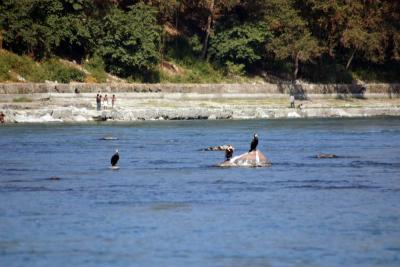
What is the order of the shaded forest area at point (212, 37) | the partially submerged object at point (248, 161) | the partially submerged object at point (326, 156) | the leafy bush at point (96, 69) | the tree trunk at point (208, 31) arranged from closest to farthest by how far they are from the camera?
the partially submerged object at point (248, 161)
the partially submerged object at point (326, 156)
the leafy bush at point (96, 69)
the shaded forest area at point (212, 37)
the tree trunk at point (208, 31)

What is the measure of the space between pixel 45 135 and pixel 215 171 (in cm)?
2286

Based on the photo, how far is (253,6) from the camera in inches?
3984

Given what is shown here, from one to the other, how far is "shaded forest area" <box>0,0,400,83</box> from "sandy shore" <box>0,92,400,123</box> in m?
4.59

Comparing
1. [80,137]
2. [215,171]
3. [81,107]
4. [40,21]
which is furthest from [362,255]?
[40,21]

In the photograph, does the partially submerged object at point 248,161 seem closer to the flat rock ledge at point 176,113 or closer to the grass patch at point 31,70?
the flat rock ledge at point 176,113

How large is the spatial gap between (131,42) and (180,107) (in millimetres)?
8655

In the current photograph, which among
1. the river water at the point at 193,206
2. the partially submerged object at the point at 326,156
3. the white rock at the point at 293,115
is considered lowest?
the white rock at the point at 293,115

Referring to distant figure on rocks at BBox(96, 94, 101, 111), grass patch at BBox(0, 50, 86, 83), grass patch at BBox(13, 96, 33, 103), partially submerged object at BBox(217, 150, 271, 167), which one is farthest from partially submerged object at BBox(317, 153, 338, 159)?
grass patch at BBox(0, 50, 86, 83)

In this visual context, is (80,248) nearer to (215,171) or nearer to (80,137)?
(215,171)

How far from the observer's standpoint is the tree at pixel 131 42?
3578 inches

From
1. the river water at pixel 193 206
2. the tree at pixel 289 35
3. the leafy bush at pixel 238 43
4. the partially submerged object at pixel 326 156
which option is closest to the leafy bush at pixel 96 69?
the leafy bush at pixel 238 43

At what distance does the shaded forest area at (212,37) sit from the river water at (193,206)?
30.6m

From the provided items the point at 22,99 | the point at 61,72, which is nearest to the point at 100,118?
the point at 22,99

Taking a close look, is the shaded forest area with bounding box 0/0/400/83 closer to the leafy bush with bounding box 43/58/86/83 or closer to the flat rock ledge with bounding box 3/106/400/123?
the leafy bush with bounding box 43/58/86/83
